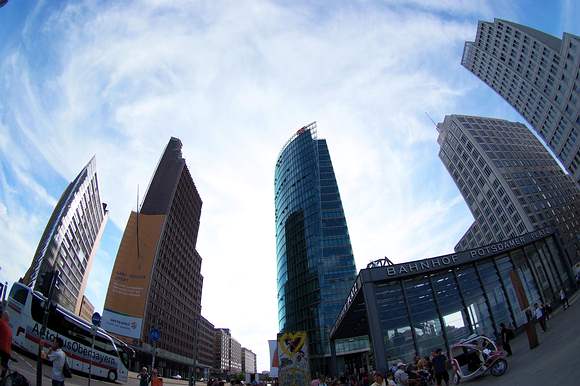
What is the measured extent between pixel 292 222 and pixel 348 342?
35011 millimetres

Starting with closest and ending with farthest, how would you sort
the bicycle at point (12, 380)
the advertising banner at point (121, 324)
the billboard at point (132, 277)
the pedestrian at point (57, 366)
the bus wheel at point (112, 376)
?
the bicycle at point (12, 380) → the pedestrian at point (57, 366) → the bus wheel at point (112, 376) → the advertising banner at point (121, 324) → the billboard at point (132, 277)

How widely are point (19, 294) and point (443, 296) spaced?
2865 centimetres

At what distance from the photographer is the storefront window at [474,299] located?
77.0ft

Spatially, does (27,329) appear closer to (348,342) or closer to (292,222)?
(348,342)

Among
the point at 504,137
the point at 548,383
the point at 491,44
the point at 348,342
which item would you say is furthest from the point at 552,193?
the point at 548,383

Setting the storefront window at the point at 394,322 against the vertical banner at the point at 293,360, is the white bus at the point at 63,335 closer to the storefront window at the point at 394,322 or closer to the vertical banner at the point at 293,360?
the vertical banner at the point at 293,360

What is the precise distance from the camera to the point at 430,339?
22.4m

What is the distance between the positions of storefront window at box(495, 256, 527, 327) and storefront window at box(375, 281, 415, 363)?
9405 mm

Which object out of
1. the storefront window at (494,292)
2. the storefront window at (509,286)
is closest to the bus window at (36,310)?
the storefront window at (494,292)

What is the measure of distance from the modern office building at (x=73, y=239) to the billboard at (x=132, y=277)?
16.5m

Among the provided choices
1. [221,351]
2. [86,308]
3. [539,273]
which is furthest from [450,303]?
[221,351]

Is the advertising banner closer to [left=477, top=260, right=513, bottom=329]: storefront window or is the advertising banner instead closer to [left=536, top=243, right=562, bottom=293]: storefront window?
[left=477, top=260, right=513, bottom=329]: storefront window

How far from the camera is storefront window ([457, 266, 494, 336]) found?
2348 cm

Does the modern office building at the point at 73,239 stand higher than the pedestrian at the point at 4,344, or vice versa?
the modern office building at the point at 73,239
